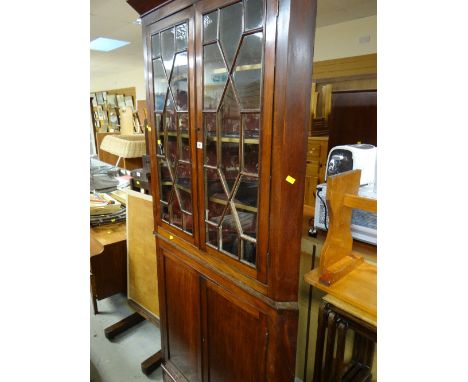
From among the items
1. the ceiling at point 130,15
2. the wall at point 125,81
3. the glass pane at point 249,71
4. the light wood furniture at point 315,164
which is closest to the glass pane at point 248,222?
the glass pane at point 249,71

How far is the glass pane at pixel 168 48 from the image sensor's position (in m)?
1.27

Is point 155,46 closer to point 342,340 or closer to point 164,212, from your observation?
point 164,212

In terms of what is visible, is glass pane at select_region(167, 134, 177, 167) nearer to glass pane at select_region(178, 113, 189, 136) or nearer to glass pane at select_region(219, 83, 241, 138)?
glass pane at select_region(178, 113, 189, 136)

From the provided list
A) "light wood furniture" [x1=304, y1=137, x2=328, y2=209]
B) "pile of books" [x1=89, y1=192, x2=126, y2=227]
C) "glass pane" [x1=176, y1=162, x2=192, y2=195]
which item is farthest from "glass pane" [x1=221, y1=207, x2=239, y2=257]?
"light wood furniture" [x1=304, y1=137, x2=328, y2=209]

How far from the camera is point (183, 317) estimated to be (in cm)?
154

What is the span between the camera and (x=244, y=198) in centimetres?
112

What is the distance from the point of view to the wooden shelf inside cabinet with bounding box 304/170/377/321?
1.08 metres

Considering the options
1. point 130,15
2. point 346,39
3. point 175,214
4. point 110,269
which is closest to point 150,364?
point 110,269
